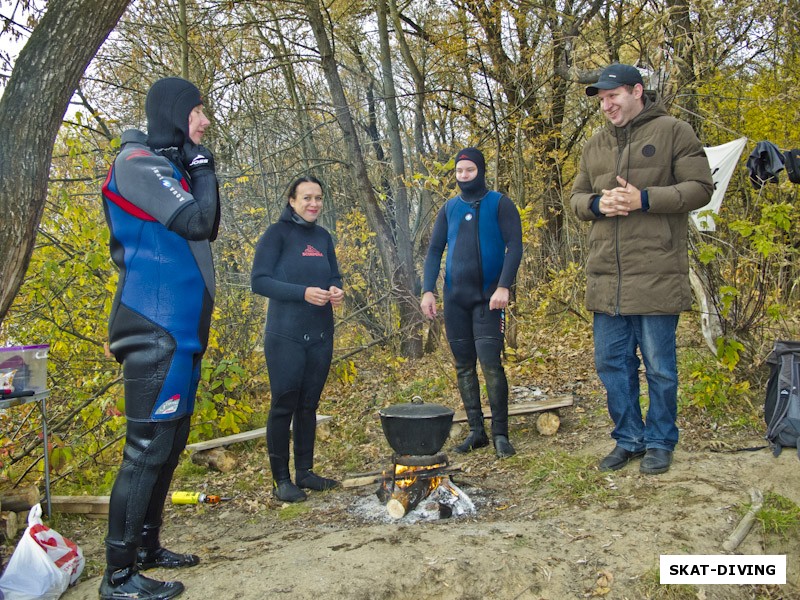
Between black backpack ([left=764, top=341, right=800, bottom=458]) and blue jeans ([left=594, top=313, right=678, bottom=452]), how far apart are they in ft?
1.70

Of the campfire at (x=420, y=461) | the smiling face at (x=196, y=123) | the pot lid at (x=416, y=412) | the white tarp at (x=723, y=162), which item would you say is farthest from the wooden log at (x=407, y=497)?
the white tarp at (x=723, y=162)

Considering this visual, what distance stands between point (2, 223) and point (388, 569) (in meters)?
2.55

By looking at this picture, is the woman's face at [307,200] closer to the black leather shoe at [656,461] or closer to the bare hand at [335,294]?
the bare hand at [335,294]

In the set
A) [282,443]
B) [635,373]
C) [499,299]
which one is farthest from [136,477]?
[635,373]

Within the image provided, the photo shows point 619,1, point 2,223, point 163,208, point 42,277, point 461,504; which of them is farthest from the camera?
point 619,1

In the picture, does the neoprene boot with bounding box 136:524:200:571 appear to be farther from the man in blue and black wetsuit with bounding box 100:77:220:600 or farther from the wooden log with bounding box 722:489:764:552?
the wooden log with bounding box 722:489:764:552

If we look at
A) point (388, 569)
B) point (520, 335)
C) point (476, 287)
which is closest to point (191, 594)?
point (388, 569)

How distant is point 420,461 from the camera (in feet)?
13.4

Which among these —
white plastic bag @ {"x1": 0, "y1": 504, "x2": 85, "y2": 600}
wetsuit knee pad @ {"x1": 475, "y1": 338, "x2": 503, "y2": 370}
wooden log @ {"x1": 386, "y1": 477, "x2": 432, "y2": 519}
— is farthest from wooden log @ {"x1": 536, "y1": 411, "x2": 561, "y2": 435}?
white plastic bag @ {"x1": 0, "y1": 504, "x2": 85, "y2": 600}

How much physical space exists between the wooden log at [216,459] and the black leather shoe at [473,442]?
76.7 inches

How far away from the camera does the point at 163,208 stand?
8.98 ft

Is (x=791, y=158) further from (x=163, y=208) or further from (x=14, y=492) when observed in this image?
(x=14, y=492)

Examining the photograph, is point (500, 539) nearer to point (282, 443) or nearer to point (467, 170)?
point (282, 443)

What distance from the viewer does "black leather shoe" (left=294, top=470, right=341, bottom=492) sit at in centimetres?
457
